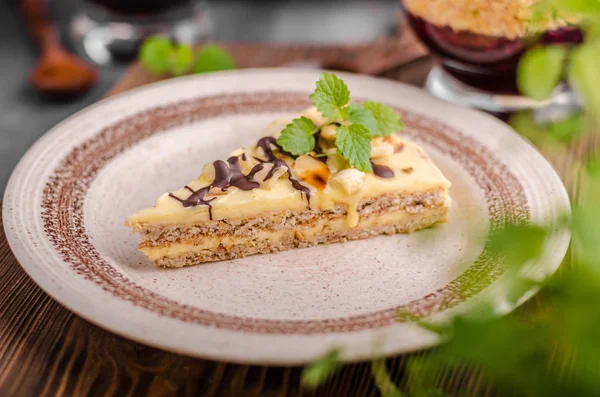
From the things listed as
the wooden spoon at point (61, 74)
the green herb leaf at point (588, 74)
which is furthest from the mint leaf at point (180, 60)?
the green herb leaf at point (588, 74)

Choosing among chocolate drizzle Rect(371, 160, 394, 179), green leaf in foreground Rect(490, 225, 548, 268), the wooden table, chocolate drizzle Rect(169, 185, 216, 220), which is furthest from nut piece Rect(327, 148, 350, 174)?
green leaf in foreground Rect(490, 225, 548, 268)

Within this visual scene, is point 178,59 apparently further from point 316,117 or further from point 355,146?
point 355,146

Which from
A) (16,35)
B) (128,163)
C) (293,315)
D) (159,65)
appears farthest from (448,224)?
(16,35)

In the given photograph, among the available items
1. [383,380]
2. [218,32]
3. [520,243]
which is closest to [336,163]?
[383,380]

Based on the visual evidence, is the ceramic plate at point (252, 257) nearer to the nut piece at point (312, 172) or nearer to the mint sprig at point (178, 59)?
the nut piece at point (312, 172)

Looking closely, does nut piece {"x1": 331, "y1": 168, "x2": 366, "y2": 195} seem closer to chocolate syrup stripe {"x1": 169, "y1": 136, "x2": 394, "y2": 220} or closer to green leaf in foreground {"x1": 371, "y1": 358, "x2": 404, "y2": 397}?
chocolate syrup stripe {"x1": 169, "y1": 136, "x2": 394, "y2": 220}
